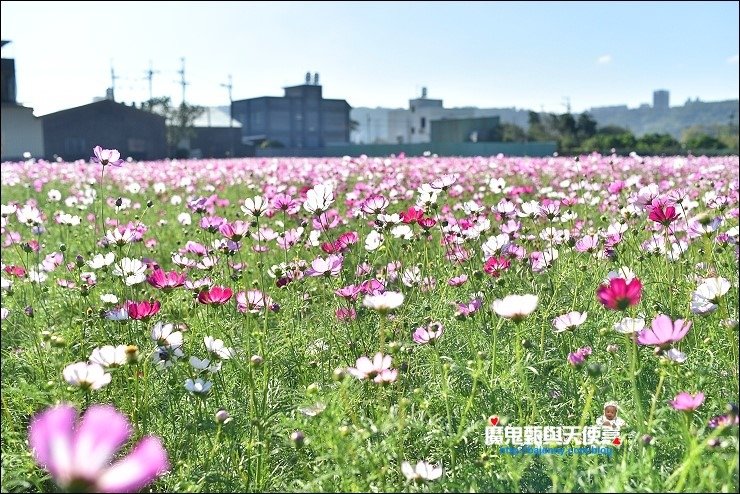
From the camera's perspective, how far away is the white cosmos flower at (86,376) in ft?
4.42

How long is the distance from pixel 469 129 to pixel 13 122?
112 feet

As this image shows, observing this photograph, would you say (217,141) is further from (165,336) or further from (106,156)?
(165,336)

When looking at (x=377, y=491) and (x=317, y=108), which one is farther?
(x=317, y=108)

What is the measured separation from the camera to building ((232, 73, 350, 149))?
190 feet

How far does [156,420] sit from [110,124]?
31991 mm

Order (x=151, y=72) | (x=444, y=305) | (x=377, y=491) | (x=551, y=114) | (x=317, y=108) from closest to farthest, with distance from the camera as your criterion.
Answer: (x=377, y=491) < (x=444, y=305) < (x=151, y=72) < (x=551, y=114) < (x=317, y=108)

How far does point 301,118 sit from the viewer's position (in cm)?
5816

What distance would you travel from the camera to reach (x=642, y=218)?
3.64 metres

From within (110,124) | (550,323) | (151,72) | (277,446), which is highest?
(151,72)

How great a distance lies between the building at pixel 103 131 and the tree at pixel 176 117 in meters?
5.38

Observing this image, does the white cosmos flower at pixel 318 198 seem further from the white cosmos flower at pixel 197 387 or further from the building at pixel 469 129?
the building at pixel 469 129

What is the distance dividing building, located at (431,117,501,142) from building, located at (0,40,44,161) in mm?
31356

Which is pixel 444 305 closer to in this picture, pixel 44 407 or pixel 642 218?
pixel 44 407

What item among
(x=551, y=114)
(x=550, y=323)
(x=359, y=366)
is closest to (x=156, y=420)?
(x=359, y=366)
